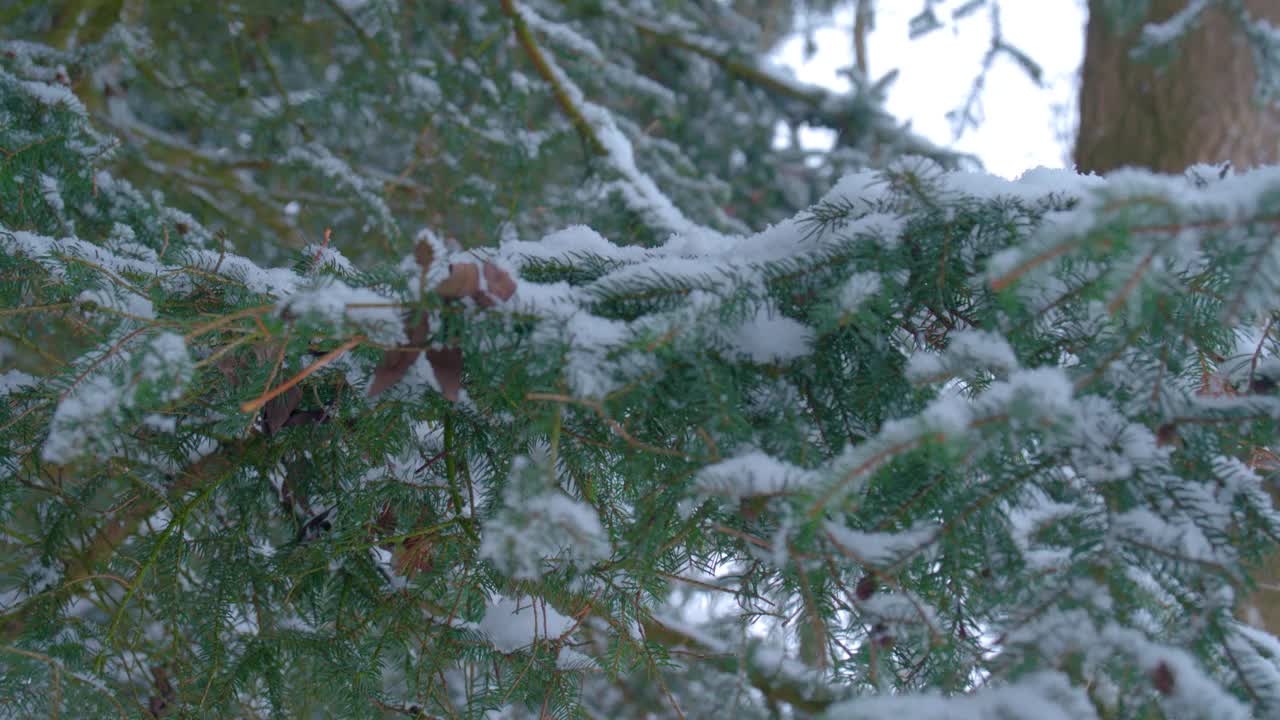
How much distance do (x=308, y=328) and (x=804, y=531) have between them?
0.69m

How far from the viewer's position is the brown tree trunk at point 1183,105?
3.24 m

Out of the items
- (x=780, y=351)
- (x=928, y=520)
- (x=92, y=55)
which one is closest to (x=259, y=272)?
(x=780, y=351)

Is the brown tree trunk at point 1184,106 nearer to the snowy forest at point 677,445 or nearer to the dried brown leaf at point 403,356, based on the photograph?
the snowy forest at point 677,445

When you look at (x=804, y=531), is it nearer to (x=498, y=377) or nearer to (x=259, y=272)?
(x=498, y=377)

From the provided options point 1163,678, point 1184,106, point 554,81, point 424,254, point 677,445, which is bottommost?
point 1163,678

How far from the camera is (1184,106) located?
335 centimetres

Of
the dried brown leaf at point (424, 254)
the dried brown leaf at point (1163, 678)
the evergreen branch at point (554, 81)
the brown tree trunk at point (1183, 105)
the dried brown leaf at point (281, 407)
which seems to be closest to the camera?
the dried brown leaf at point (1163, 678)

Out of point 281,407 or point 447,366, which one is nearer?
point 447,366

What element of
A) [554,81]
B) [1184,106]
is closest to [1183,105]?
[1184,106]

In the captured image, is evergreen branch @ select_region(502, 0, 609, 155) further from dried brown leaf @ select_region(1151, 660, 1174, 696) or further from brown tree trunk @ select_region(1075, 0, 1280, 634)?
dried brown leaf @ select_region(1151, 660, 1174, 696)

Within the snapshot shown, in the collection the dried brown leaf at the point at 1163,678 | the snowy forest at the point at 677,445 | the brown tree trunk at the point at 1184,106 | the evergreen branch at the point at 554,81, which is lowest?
the dried brown leaf at the point at 1163,678

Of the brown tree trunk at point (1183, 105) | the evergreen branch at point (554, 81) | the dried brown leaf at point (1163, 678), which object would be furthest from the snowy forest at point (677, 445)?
the brown tree trunk at point (1183, 105)

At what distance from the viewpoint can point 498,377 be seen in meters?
1.07

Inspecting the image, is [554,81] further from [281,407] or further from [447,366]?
[447,366]
